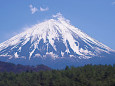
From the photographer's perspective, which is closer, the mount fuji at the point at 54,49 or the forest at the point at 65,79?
the forest at the point at 65,79

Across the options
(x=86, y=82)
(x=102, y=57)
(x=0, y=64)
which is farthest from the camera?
(x=102, y=57)

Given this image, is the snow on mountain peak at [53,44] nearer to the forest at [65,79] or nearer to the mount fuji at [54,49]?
the mount fuji at [54,49]

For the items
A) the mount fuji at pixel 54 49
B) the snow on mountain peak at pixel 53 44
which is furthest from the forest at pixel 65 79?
the snow on mountain peak at pixel 53 44

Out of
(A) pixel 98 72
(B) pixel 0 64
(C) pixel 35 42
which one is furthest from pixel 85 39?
(A) pixel 98 72

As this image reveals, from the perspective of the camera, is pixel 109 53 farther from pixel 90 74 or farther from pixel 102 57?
pixel 90 74

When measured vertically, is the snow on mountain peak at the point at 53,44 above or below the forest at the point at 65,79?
above

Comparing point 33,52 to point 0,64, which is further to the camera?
point 33,52

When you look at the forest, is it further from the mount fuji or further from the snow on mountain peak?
the snow on mountain peak
